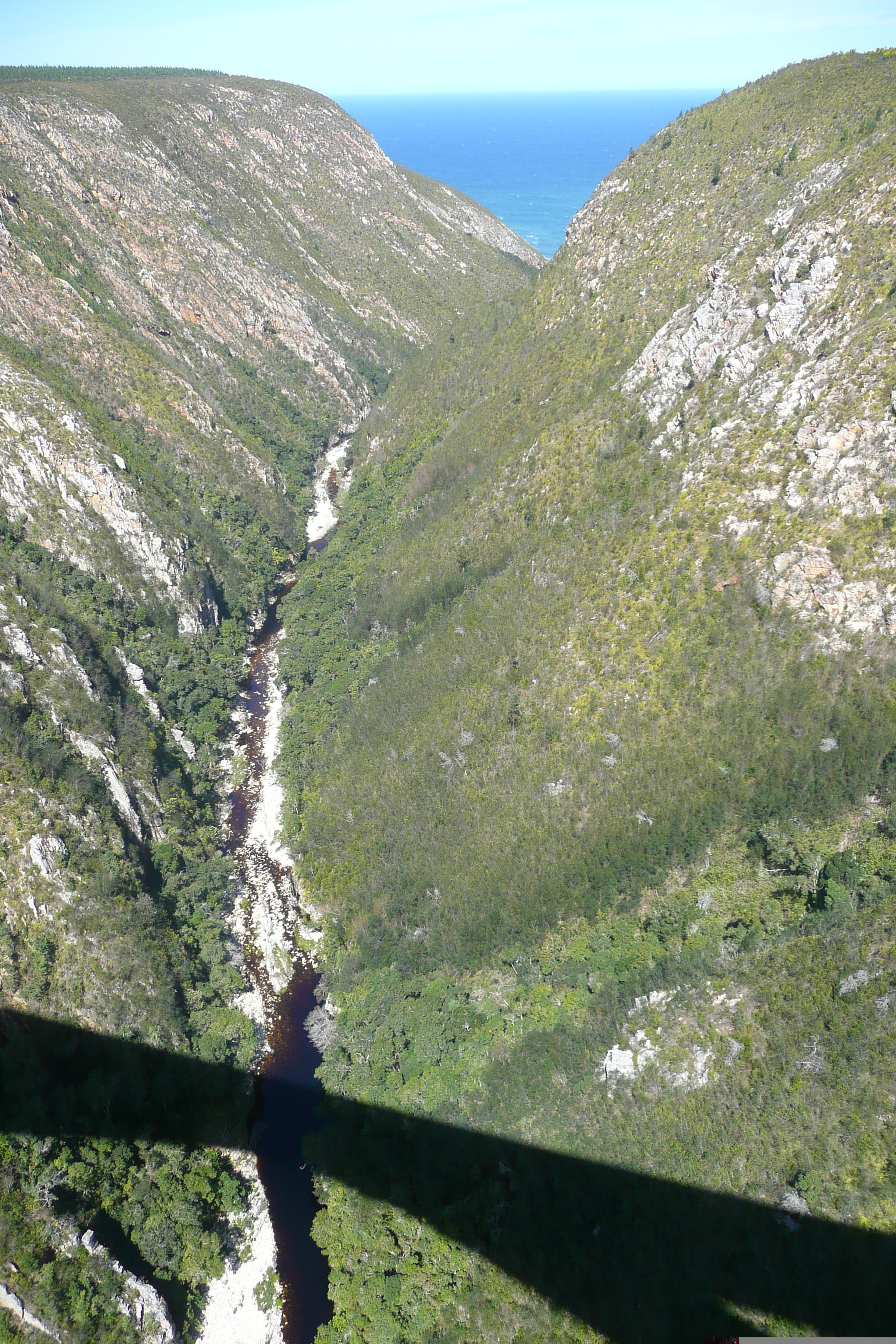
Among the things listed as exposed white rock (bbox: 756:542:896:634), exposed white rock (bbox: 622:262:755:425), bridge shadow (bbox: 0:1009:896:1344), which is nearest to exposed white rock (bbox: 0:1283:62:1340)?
bridge shadow (bbox: 0:1009:896:1344)

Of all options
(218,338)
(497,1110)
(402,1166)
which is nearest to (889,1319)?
(497,1110)

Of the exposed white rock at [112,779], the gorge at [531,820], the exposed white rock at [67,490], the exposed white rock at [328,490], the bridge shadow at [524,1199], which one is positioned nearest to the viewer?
the bridge shadow at [524,1199]

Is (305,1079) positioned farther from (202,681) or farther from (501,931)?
(202,681)

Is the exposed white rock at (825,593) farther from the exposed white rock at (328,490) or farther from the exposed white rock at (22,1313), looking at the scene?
the exposed white rock at (328,490)

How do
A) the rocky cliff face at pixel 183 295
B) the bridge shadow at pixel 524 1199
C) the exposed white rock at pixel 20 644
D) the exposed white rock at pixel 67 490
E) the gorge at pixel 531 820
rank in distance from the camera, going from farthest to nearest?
the rocky cliff face at pixel 183 295, the exposed white rock at pixel 67 490, the exposed white rock at pixel 20 644, the gorge at pixel 531 820, the bridge shadow at pixel 524 1199

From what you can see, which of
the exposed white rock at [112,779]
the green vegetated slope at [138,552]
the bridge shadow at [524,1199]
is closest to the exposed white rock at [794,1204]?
the bridge shadow at [524,1199]

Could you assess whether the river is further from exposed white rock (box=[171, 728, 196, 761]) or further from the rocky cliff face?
the rocky cliff face
